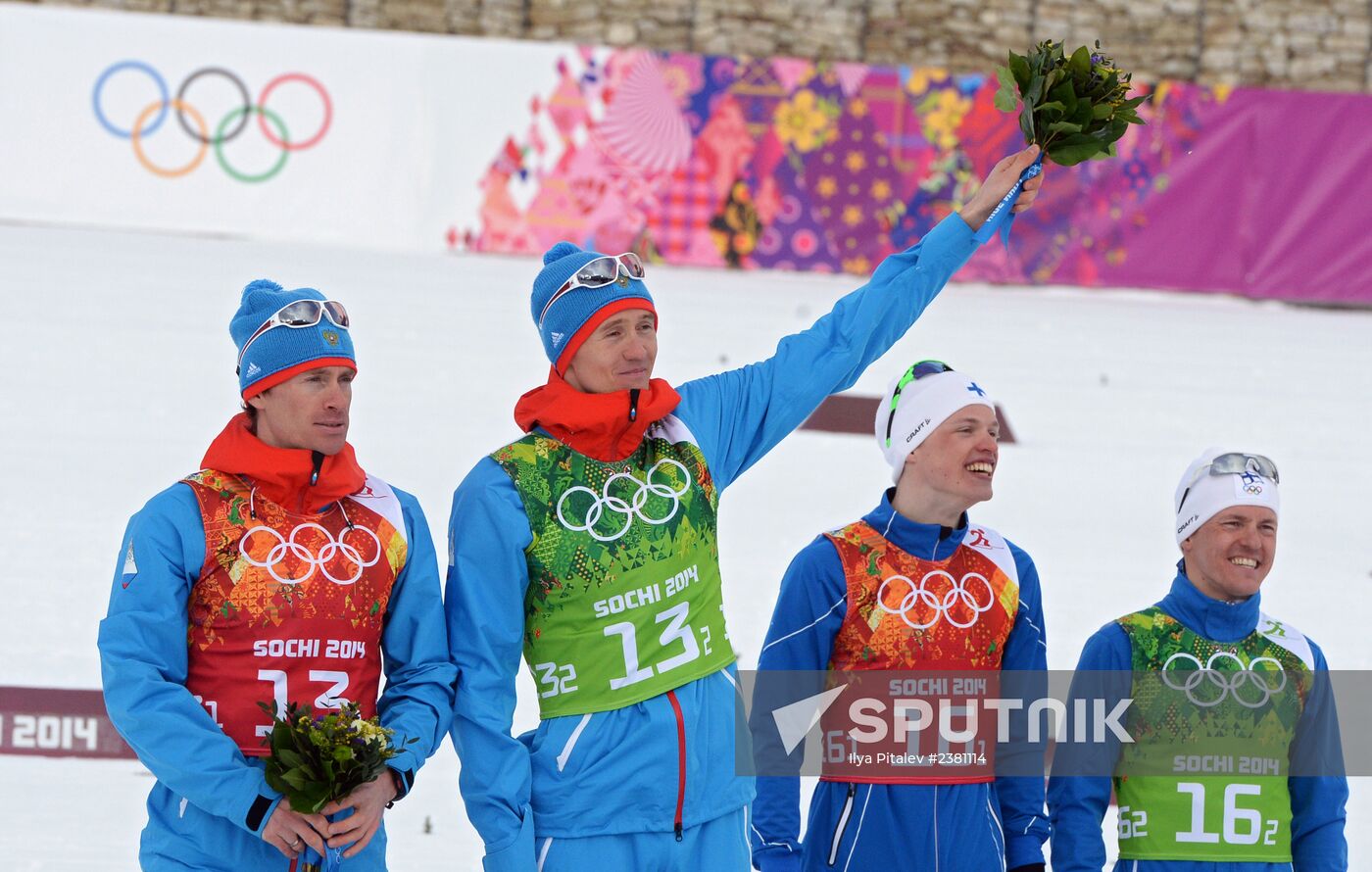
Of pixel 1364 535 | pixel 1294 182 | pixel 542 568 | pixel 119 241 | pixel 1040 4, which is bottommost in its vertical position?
pixel 542 568

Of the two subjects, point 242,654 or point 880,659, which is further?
point 880,659

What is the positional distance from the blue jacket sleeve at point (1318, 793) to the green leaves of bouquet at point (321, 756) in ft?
5.57

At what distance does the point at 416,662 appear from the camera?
2756mm

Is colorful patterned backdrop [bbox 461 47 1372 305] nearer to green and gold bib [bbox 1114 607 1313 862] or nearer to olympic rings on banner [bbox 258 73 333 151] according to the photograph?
olympic rings on banner [bbox 258 73 333 151]

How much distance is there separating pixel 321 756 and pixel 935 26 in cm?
1982

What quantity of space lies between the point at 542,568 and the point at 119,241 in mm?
14669

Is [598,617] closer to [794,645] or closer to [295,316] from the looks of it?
A: [794,645]

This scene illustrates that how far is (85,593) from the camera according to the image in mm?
5559

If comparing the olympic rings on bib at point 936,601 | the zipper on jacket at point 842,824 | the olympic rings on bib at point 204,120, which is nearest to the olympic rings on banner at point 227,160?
the olympic rings on bib at point 204,120

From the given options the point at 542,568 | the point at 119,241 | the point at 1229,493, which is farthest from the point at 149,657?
the point at 119,241

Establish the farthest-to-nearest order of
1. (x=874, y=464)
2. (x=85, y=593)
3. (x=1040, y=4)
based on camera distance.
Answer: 1. (x=1040, y=4)
2. (x=874, y=464)
3. (x=85, y=593)

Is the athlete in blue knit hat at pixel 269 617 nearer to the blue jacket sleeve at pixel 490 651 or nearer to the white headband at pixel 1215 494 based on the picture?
the blue jacket sleeve at pixel 490 651

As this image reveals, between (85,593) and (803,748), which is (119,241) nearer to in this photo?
(85,593)

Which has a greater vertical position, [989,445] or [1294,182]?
[1294,182]
